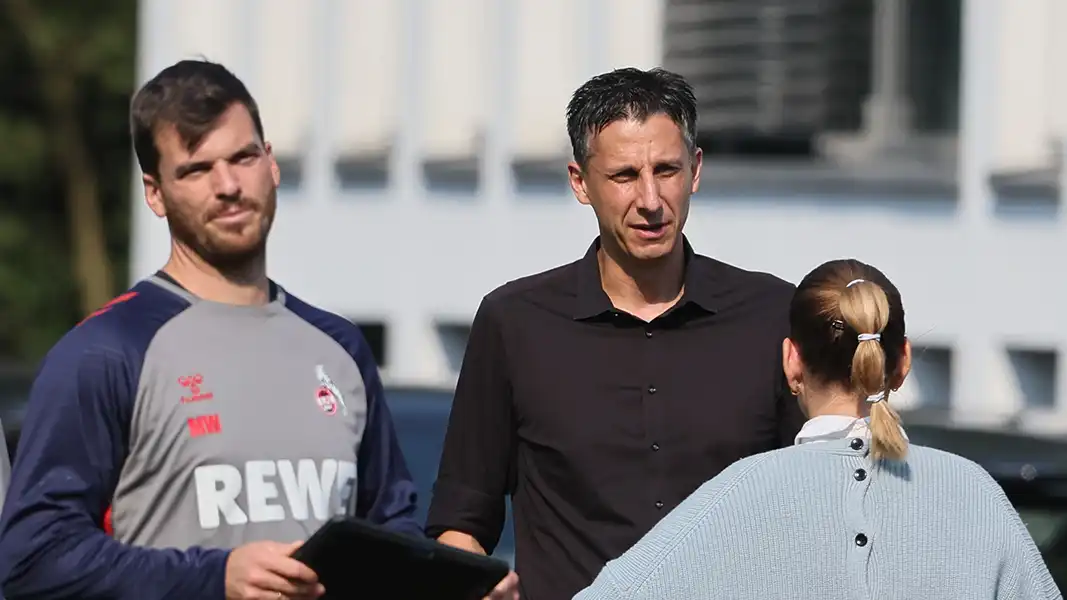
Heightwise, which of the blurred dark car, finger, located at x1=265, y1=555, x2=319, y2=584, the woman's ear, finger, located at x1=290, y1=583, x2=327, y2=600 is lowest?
the blurred dark car

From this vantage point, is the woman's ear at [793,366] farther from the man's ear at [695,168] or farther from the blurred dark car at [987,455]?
Result: the blurred dark car at [987,455]

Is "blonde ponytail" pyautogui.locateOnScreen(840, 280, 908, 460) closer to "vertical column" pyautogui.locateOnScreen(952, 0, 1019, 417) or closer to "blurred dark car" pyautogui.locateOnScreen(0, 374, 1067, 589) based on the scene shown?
"blurred dark car" pyautogui.locateOnScreen(0, 374, 1067, 589)

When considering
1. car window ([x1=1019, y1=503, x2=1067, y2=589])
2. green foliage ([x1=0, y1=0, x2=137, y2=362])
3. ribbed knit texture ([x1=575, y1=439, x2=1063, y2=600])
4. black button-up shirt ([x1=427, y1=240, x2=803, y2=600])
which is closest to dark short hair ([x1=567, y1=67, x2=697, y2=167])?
black button-up shirt ([x1=427, y1=240, x2=803, y2=600])

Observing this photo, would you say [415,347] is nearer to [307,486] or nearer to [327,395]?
[327,395]

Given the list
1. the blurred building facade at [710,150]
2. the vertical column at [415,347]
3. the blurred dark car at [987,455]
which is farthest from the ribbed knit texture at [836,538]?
the vertical column at [415,347]

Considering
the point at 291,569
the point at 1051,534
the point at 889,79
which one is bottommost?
the point at 1051,534

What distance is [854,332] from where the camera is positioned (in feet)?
11.1

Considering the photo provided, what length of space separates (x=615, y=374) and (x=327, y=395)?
52cm

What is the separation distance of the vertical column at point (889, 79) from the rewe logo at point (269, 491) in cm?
702

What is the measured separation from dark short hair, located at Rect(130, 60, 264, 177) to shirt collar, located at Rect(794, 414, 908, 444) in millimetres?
1265

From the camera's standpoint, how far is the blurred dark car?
17.7 feet

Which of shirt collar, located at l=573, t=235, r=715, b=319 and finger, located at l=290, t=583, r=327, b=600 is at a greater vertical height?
shirt collar, located at l=573, t=235, r=715, b=319

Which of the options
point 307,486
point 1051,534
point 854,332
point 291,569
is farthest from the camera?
point 1051,534

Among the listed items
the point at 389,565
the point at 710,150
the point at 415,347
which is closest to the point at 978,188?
the point at 710,150
